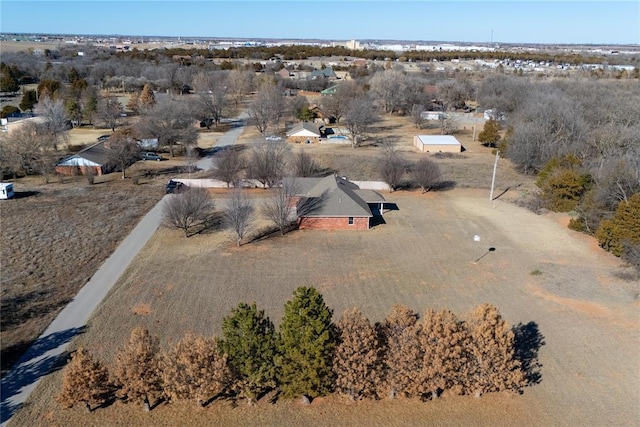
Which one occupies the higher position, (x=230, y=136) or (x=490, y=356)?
(x=490, y=356)

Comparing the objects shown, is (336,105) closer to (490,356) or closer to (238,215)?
(238,215)

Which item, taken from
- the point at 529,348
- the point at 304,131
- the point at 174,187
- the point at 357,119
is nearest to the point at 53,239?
the point at 174,187

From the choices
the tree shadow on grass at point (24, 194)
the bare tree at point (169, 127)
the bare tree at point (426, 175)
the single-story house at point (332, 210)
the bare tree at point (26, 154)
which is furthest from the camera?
the bare tree at point (169, 127)

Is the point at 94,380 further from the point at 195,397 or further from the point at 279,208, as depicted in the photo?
the point at 279,208

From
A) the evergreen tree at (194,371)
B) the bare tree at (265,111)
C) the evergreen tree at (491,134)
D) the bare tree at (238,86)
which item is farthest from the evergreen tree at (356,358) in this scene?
the bare tree at (238,86)

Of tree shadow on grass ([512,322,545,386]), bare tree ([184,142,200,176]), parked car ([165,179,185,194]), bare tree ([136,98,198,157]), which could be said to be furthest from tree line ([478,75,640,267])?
bare tree ([136,98,198,157])

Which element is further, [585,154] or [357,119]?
[357,119]

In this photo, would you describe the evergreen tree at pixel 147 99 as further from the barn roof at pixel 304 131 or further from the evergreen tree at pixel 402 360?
the evergreen tree at pixel 402 360

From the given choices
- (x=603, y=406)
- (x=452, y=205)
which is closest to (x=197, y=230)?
(x=452, y=205)
